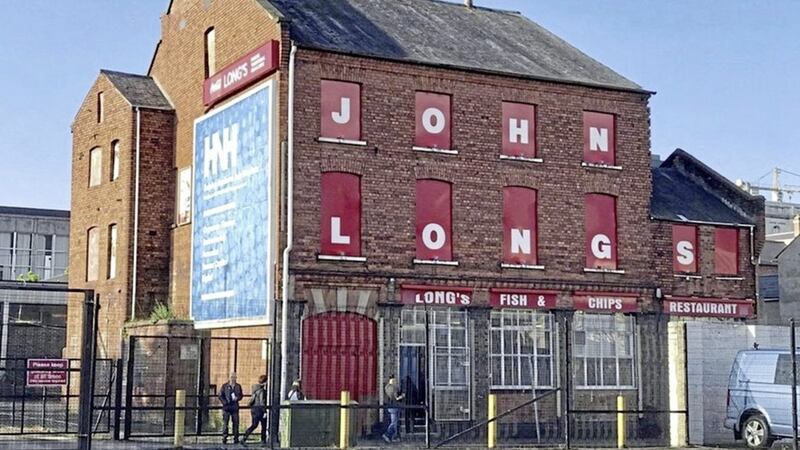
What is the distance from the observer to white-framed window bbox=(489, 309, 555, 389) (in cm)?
3009

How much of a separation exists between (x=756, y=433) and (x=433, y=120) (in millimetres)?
11474

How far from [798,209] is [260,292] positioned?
68.4 meters

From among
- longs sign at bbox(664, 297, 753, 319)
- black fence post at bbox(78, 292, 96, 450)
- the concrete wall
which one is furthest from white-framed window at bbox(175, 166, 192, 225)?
black fence post at bbox(78, 292, 96, 450)

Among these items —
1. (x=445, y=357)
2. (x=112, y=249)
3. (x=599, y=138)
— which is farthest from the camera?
(x=112, y=249)

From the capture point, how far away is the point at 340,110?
28.8 metres

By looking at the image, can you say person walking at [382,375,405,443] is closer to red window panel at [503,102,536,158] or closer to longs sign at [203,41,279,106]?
red window panel at [503,102,536,158]

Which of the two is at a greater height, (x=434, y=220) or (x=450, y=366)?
(x=434, y=220)

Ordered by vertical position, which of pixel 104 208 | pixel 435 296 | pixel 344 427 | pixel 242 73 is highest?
pixel 242 73

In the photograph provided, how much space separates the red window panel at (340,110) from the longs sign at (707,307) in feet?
35.6

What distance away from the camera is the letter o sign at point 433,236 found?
29688 millimetres

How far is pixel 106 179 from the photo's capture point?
36.5 metres

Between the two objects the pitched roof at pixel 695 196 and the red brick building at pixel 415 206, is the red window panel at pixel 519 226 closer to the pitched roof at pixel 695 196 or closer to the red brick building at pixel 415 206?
the red brick building at pixel 415 206

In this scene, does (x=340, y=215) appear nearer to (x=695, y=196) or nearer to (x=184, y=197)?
(x=184, y=197)

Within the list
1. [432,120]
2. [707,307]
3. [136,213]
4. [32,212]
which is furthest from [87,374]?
[32,212]
